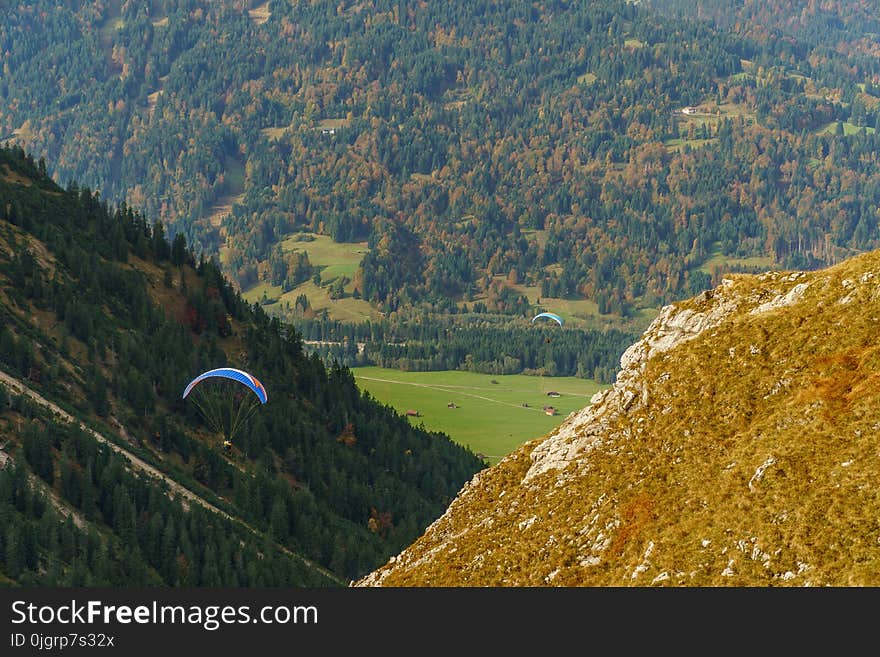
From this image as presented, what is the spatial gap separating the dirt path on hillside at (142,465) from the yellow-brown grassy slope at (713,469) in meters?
98.3

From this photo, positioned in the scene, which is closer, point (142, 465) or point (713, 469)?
point (713, 469)

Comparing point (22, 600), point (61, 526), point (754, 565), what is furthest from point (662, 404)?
point (61, 526)

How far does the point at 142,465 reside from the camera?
19525 cm

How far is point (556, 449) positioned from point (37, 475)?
9259 centimetres

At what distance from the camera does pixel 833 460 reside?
225ft

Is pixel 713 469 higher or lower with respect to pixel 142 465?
lower

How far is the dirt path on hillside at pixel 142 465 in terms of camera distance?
18962cm

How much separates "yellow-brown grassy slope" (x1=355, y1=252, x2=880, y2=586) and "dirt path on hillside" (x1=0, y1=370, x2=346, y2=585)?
9832cm

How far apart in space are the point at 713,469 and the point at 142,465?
13227cm

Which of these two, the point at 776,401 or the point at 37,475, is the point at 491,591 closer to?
the point at 776,401

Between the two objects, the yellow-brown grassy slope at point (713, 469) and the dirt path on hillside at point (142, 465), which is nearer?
the yellow-brown grassy slope at point (713, 469)

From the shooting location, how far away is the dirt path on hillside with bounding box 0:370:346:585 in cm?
18962

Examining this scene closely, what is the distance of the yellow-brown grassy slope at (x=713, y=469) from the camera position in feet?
215

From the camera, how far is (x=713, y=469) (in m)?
74.9
